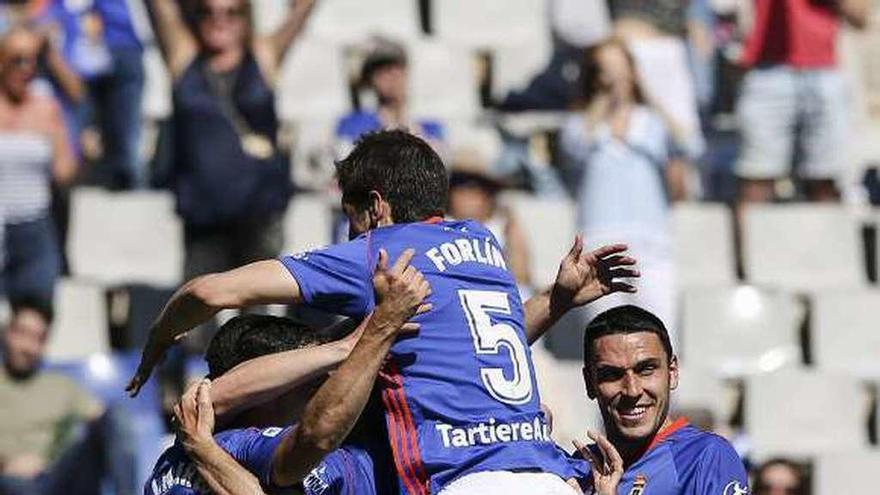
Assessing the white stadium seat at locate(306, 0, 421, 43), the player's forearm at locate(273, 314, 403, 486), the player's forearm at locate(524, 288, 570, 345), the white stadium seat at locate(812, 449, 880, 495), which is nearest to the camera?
the player's forearm at locate(273, 314, 403, 486)

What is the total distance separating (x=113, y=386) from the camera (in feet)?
41.8

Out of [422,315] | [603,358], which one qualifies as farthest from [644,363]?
[422,315]

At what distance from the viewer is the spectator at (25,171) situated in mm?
13047

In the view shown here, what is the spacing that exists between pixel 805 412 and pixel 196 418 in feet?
21.5

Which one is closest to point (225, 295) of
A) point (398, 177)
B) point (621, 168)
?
point (398, 177)

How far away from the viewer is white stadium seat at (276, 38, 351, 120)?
49.6 ft

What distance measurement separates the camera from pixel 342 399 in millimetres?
7059

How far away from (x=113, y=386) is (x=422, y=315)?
18.3 feet

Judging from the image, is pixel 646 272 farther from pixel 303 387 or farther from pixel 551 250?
pixel 303 387

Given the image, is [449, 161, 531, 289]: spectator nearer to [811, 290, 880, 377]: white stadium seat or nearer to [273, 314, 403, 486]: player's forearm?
[811, 290, 880, 377]: white stadium seat

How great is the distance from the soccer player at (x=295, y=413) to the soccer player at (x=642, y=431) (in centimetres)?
72

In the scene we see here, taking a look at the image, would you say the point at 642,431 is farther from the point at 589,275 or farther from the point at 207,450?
the point at 207,450

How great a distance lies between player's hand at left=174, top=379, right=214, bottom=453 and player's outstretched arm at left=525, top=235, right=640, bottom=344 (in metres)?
1.03

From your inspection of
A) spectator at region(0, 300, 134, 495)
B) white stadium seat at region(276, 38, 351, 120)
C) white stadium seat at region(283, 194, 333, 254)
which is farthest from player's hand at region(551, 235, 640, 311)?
white stadium seat at region(276, 38, 351, 120)
